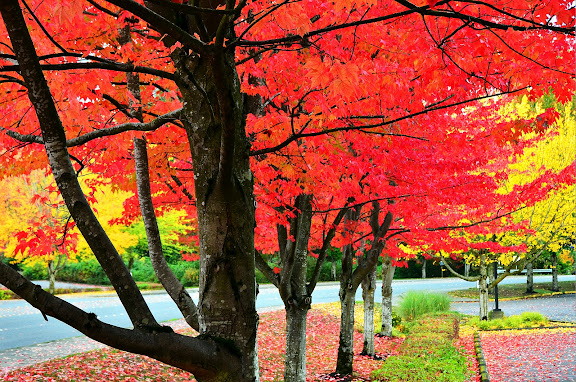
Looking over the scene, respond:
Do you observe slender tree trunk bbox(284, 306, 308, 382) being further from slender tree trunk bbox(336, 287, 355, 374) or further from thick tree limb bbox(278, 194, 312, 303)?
slender tree trunk bbox(336, 287, 355, 374)

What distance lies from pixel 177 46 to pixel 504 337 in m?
15.0

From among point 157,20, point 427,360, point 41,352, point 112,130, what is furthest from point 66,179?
point 41,352

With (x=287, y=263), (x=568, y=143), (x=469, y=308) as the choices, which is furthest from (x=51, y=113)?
(x=469, y=308)

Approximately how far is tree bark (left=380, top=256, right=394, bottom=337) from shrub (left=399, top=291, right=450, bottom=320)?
4167 mm

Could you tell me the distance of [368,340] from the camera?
38.1ft

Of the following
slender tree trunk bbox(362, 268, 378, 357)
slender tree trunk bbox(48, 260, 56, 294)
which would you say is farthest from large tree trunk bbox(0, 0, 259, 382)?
slender tree trunk bbox(48, 260, 56, 294)

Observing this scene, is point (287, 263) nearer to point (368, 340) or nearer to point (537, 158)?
point (368, 340)

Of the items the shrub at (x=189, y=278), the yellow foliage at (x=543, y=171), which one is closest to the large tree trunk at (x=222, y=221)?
the yellow foliage at (x=543, y=171)

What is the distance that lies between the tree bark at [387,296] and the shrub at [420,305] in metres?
4.17

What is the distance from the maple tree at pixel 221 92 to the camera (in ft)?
7.20

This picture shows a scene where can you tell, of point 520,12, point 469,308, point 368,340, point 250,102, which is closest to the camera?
point 520,12

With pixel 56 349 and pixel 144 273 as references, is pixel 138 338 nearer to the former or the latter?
pixel 56 349

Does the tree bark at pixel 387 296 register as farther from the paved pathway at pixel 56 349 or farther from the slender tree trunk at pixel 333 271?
the slender tree trunk at pixel 333 271

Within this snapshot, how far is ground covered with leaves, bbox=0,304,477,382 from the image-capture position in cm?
806
